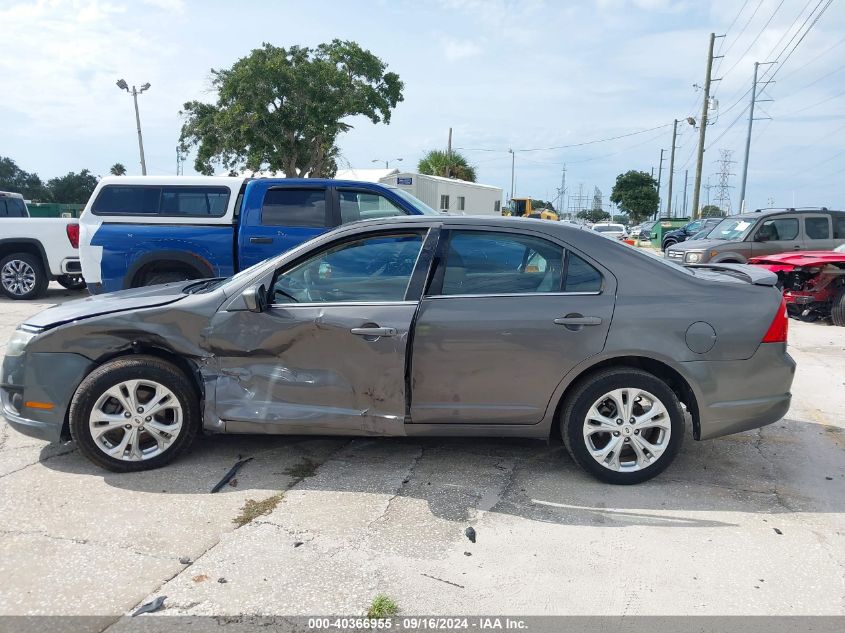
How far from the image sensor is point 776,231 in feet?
39.3

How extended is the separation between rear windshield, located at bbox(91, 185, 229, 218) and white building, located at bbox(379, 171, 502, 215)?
1636 cm

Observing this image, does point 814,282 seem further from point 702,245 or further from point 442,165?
point 442,165

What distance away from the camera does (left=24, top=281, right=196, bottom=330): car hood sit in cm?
402

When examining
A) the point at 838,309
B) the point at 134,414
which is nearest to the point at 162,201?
the point at 134,414

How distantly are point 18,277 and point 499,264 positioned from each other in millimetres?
10706

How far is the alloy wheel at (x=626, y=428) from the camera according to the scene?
3.82 metres

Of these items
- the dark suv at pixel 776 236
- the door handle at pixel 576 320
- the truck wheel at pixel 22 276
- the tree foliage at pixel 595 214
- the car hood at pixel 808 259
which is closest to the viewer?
the door handle at pixel 576 320

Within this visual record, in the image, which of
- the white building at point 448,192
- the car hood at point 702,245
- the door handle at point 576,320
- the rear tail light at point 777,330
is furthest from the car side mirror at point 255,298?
the white building at point 448,192

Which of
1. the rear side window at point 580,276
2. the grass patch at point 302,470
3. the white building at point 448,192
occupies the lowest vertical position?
the grass patch at point 302,470

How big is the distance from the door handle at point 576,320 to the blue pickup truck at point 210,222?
4107mm

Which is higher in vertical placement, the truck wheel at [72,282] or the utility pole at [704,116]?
the utility pole at [704,116]

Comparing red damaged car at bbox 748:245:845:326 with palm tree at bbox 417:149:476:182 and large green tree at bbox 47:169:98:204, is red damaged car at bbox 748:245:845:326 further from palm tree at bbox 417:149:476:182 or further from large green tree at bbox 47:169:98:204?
large green tree at bbox 47:169:98:204

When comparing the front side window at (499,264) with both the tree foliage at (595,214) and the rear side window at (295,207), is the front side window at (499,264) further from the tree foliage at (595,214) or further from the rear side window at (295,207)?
the tree foliage at (595,214)

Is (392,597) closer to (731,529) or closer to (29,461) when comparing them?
(731,529)
